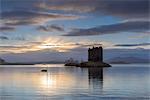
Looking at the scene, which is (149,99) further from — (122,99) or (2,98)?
(2,98)

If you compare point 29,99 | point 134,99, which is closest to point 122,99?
point 134,99

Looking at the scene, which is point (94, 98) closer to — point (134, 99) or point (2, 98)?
point (134, 99)

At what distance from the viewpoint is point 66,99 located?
138ft

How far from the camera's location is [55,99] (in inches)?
1638

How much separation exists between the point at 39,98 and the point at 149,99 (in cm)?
1323

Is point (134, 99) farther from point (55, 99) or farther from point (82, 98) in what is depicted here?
point (55, 99)

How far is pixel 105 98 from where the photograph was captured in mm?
42719

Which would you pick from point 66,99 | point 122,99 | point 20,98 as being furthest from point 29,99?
point 122,99

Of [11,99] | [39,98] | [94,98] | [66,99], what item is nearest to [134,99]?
[94,98]

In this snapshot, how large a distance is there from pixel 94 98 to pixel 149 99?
639 centimetres

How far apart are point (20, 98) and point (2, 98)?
2.13m

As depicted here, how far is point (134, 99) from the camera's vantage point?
42.1m

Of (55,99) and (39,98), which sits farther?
(39,98)

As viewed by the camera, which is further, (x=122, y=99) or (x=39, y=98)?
(x=39, y=98)
